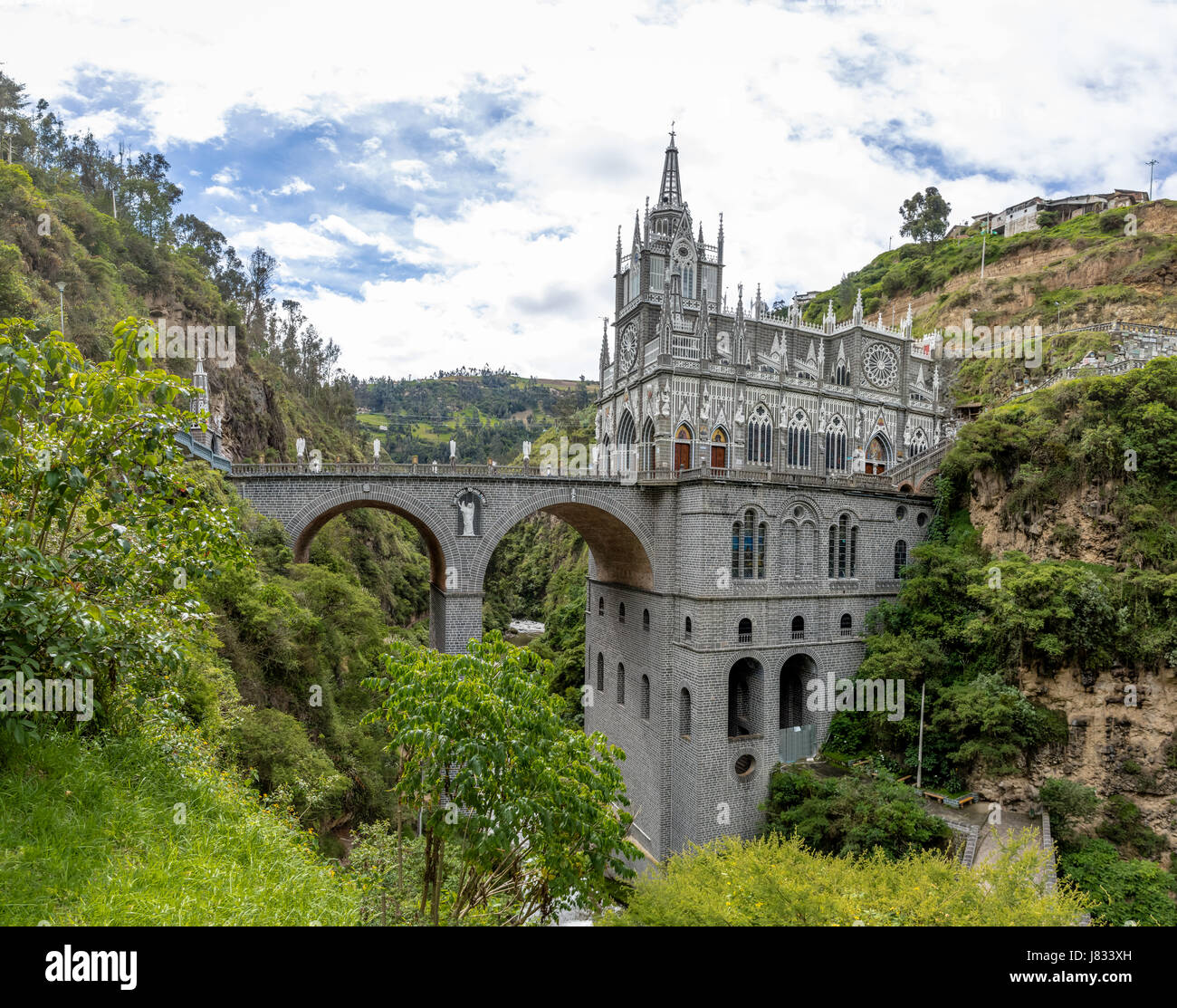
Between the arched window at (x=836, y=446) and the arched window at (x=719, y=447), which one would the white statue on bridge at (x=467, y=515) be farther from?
the arched window at (x=836, y=446)

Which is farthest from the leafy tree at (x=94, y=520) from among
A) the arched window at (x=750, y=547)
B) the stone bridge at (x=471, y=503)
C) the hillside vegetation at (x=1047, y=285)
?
the hillside vegetation at (x=1047, y=285)

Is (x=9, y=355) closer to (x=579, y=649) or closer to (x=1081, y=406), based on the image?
(x=1081, y=406)

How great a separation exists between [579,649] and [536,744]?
32.7 meters

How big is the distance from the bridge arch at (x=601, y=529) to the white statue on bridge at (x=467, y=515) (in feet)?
2.24

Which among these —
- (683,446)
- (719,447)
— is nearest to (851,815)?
(683,446)

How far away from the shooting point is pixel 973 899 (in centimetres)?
1238

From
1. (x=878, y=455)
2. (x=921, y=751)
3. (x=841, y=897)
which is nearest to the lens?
(x=841, y=897)

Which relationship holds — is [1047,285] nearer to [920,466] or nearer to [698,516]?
[920,466]

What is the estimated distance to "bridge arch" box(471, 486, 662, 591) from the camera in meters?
26.1

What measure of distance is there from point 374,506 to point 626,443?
571 inches

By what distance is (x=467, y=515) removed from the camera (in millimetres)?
25641

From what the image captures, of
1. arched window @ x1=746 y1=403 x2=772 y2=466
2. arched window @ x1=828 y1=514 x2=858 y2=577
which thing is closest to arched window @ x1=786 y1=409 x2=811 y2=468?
arched window @ x1=746 y1=403 x2=772 y2=466

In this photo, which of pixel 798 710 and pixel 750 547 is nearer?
pixel 750 547
